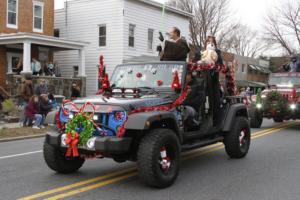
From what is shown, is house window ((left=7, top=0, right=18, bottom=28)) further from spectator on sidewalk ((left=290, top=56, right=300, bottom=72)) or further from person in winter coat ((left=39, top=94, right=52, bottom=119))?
spectator on sidewalk ((left=290, top=56, right=300, bottom=72))

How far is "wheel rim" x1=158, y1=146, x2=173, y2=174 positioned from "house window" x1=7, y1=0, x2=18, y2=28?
20657 mm

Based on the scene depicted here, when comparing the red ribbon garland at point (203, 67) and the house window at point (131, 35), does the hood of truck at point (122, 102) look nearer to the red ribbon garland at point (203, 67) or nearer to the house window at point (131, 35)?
the red ribbon garland at point (203, 67)

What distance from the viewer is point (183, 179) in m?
6.92

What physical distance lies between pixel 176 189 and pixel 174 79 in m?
1.80

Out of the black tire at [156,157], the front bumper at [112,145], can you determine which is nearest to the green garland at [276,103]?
the black tire at [156,157]

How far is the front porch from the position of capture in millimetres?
22625

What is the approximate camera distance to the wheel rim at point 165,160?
20.7 ft

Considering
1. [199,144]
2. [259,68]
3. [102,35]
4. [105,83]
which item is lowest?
[199,144]

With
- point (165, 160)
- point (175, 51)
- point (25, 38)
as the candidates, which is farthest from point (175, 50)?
point (25, 38)

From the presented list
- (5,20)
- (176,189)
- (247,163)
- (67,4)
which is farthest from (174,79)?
(67,4)

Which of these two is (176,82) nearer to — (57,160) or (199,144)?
(199,144)

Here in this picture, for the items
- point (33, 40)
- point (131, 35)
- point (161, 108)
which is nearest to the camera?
point (161, 108)

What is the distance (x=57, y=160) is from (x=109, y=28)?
21.9m

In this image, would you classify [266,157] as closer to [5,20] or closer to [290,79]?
[290,79]
